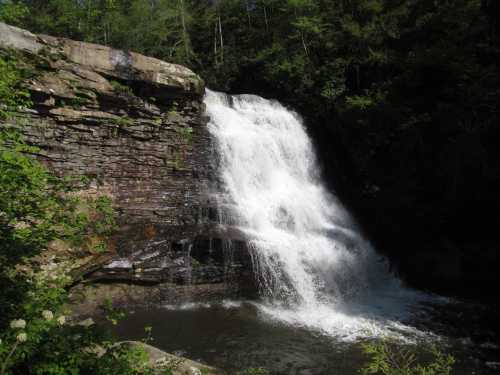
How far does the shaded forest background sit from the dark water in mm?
3127

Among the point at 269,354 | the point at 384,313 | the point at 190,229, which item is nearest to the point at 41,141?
the point at 190,229

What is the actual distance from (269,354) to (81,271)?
4.49 m

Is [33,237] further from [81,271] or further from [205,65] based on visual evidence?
[205,65]

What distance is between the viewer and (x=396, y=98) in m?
12.9

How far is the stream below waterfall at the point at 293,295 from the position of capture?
5926 mm

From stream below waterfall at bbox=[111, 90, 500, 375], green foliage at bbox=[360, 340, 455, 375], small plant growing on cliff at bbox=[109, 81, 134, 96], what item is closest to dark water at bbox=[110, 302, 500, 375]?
stream below waterfall at bbox=[111, 90, 500, 375]

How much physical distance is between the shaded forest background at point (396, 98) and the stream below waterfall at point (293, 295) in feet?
3.89

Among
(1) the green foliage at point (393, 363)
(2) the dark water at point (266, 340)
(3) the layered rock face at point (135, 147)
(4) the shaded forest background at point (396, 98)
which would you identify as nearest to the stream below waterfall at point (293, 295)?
(2) the dark water at point (266, 340)

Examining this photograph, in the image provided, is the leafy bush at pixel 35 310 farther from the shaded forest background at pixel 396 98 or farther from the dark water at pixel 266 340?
the dark water at pixel 266 340

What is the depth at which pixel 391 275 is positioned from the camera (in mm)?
10594

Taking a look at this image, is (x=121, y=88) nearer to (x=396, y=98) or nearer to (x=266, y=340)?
(x=266, y=340)

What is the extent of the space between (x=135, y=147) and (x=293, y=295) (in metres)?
5.83

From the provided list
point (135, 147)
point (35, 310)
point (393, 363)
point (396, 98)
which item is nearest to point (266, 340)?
point (393, 363)

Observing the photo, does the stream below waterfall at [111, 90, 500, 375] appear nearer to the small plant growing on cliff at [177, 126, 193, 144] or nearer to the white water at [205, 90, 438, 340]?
the white water at [205, 90, 438, 340]
